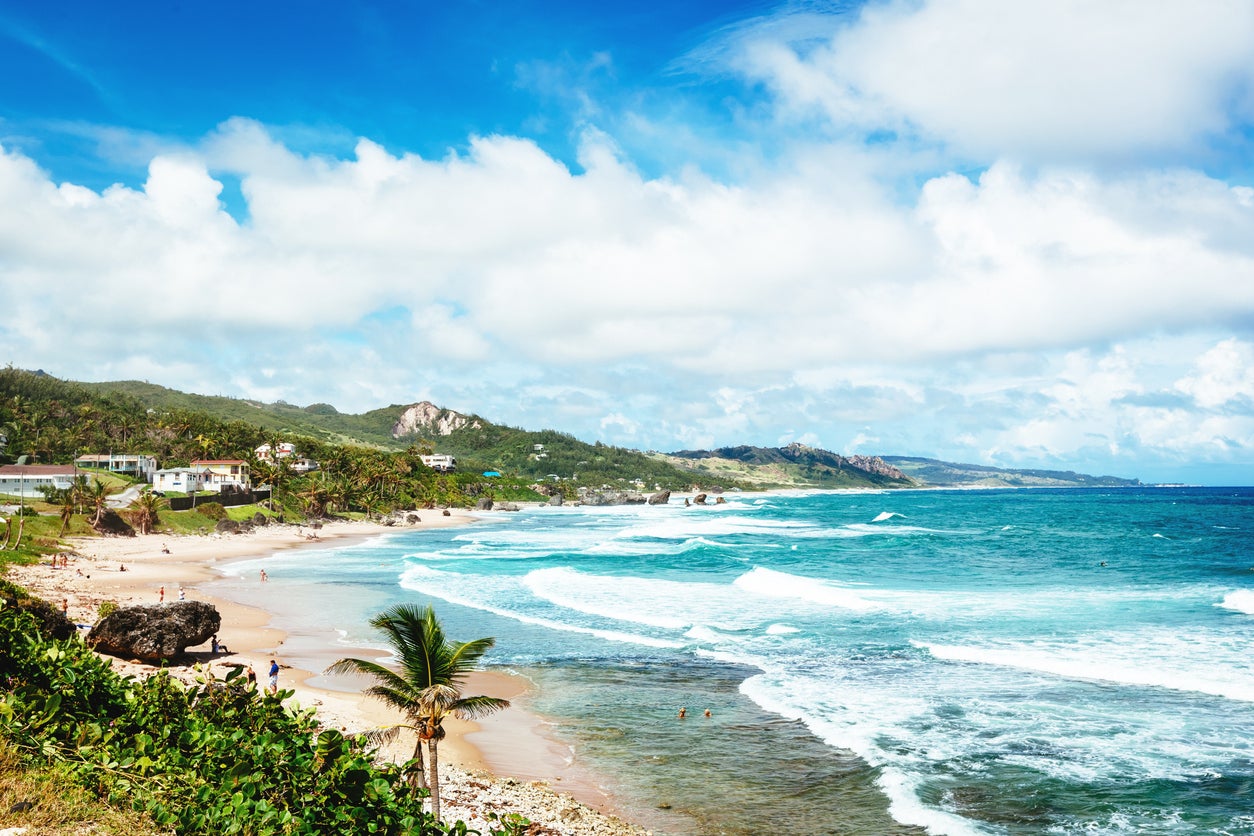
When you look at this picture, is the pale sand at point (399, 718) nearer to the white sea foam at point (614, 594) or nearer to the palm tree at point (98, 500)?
the palm tree at point (98, 500)

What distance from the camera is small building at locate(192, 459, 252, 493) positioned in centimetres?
9975

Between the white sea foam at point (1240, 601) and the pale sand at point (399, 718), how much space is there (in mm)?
37672

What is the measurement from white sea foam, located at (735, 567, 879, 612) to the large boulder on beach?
31.7 metres

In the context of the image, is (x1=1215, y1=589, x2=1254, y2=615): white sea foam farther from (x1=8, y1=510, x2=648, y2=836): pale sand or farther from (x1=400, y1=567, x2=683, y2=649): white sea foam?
(x1=8, y1=510, x2=648, y2=836): pale sand

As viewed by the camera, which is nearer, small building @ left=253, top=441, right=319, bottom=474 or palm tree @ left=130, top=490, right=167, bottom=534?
palm tree @ left=130, top=490, right=167, bottom=534

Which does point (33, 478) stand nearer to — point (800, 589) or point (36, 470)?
point (36, 470)

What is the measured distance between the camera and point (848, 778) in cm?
1997

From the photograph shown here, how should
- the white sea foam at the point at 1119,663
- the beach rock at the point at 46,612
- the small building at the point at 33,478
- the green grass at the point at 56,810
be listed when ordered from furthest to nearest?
the small building at the point at 33,478
the white sea foam at the point at 1119,663
the beach rock at the point at 46,612
the green grass at the point at 56,810

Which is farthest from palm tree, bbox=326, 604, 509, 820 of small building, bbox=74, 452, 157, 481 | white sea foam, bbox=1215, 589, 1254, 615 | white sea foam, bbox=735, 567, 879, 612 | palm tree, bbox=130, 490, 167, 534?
small building, bbox=74, 452, 157, 481

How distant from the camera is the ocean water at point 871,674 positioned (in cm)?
1862

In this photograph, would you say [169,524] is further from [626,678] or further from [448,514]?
[626,678]

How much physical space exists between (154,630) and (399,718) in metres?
10.0

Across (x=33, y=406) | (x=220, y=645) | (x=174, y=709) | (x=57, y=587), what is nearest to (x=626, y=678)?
(x=220, y=645)

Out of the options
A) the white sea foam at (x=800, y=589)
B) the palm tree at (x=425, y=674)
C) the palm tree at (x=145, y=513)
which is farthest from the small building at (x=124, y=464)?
the palm tree at (x=425, y=674)
